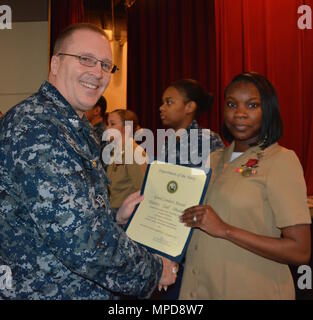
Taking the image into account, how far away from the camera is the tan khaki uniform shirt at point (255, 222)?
1.51 metres

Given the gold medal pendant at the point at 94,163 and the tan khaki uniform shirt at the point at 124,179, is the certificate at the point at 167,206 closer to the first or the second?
the gold medal pendant at the point at 94,163

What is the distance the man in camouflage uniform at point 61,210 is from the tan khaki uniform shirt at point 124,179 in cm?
203

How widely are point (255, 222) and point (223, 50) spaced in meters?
3.76

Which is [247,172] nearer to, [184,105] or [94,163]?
[94,163]

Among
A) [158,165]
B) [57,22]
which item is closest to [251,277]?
[158,165]

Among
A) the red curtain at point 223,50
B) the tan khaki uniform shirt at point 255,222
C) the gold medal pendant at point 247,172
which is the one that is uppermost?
the red curtain at point 223,50

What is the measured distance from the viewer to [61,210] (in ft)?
3.69

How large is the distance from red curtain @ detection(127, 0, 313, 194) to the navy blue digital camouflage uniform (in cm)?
373

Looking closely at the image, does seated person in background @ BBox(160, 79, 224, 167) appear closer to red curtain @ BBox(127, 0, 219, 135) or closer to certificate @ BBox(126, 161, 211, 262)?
certificate @ BBox(126, 161, 211, 262)

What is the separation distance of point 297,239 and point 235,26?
12.7 ft

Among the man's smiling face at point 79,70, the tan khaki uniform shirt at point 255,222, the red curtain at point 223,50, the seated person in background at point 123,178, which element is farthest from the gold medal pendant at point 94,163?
the red curtain at point 223,50

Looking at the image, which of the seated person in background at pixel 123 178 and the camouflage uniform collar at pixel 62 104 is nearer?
the camouflage uniform collar at pixel 62 104
